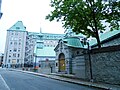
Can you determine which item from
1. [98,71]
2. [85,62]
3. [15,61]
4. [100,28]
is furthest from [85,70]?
[15,61]

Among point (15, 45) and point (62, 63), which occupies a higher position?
point (15, 45)

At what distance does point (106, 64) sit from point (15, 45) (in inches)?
3602

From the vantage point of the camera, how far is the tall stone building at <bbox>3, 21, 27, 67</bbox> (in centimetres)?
9931

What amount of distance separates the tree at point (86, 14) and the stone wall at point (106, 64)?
1.85m

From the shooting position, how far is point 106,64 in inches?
693

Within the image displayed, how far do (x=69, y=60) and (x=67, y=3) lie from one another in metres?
14.4

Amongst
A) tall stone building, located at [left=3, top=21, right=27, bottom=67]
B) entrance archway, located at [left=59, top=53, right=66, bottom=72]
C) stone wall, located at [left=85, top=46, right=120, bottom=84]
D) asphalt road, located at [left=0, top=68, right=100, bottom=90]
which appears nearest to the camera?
asphalt road, located at [left=0, top=68, right=100, bottom=90]

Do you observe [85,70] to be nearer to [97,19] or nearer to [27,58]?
[97,19]

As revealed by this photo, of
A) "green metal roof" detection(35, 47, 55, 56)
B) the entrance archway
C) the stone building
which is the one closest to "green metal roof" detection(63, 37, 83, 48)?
the entrance archway

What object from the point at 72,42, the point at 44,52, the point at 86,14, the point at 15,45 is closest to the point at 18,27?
the point at 15,45

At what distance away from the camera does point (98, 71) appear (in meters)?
18.7

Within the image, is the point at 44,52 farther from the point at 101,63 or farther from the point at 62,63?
the point at 101,63

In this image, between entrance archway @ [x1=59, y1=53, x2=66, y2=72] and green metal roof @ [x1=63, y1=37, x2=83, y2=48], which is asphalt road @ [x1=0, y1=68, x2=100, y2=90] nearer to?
entrance archway @ [x1=59, y1=53, x2=66, y2=72]

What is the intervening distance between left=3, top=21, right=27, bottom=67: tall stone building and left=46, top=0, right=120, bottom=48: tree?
3258 inches
